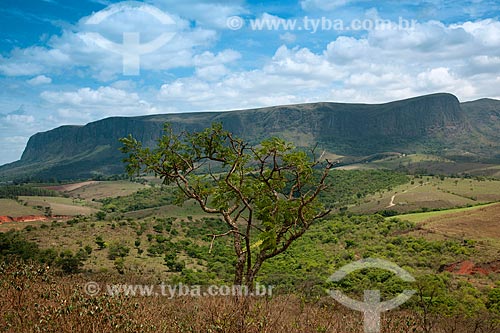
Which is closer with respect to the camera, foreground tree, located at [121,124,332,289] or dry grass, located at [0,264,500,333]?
dry grass, located at [0,264,500,333]

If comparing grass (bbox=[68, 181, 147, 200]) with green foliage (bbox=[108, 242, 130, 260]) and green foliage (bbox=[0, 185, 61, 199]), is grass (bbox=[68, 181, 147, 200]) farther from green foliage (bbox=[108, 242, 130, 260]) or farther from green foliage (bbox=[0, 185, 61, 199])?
green foliage (bbox=[108, 242, 130, 260])

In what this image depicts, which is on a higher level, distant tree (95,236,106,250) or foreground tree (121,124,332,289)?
foreground tree (121,124,332,289)

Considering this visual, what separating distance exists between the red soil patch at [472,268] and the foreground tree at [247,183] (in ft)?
111

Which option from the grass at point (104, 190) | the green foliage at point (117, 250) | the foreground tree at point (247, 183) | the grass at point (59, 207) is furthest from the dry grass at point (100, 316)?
the grass at point (104, 190)

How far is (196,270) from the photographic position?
44.7m

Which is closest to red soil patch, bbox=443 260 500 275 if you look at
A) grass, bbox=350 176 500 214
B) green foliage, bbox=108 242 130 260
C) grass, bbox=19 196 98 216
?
green foliage, bbox=108 242 130 260

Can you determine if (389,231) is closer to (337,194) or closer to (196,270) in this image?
(196,270)

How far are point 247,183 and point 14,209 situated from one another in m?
107

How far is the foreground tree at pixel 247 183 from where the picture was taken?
1085cm

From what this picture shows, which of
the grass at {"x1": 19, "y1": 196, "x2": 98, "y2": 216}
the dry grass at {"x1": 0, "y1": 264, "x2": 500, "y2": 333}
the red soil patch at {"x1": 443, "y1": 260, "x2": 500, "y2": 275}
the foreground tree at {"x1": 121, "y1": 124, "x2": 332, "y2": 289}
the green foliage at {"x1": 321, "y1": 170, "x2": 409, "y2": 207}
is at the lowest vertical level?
the red soil patch at {"x1": 443, "y1": 260, "x2": 500, "y2": 275}

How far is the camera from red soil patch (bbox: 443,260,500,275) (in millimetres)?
38344

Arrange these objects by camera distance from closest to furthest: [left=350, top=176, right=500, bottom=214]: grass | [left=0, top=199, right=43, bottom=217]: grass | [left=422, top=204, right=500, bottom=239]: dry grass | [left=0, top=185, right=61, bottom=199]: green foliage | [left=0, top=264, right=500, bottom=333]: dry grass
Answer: [left=0, top=264, right=500, bottom=333]: dry grass
[left=422, top=204, right=500, bottom=239]: dry grass
[left=350, top=176, right=500, bottom=214]: grass
[left=0, top=199, right=43, bottom=217]: grass
[left=0, top=185, right=61, bottom=199]: green foliage

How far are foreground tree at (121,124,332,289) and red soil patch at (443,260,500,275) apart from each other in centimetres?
3381

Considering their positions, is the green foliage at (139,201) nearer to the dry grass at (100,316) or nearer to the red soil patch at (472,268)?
the red soil patch at (472,268)
